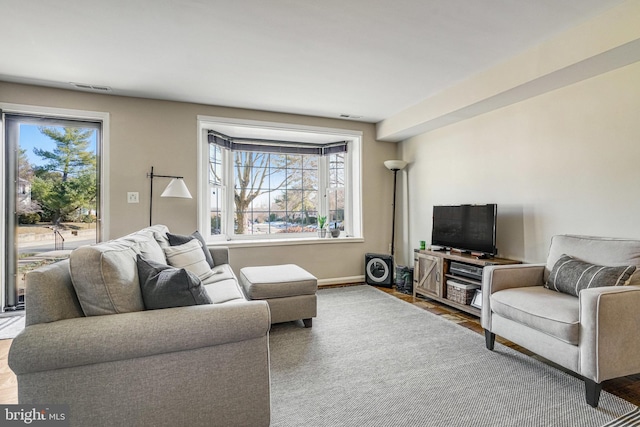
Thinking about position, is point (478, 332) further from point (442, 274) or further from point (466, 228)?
point (466, 228)

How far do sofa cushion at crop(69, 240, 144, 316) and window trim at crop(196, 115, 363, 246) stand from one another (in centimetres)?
256

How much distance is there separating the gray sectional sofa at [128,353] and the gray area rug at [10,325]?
83.0 inches

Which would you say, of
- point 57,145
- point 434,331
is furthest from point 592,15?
point 57,145

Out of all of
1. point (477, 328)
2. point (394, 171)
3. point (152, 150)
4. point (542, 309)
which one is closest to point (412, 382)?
point (542, 309)

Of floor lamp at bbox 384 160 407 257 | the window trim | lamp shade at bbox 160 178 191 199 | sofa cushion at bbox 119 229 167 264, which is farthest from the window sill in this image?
sofa cushion at bbox 119 229 167 264

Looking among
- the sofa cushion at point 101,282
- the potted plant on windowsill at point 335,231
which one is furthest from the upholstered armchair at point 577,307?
the potted plant on windowsill at point 335,231

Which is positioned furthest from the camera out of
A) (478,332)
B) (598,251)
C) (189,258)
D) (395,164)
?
(395,164)

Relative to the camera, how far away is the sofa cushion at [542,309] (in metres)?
1.78

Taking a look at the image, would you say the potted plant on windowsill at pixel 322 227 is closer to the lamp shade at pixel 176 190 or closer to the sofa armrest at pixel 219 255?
the sofa armrest at pixel 219 255

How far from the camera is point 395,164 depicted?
446 cm

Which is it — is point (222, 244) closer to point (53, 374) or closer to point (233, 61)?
point (233, 61)

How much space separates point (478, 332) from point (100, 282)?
2823mm

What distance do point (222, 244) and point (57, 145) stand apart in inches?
81.0

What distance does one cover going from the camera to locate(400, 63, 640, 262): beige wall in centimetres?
234
